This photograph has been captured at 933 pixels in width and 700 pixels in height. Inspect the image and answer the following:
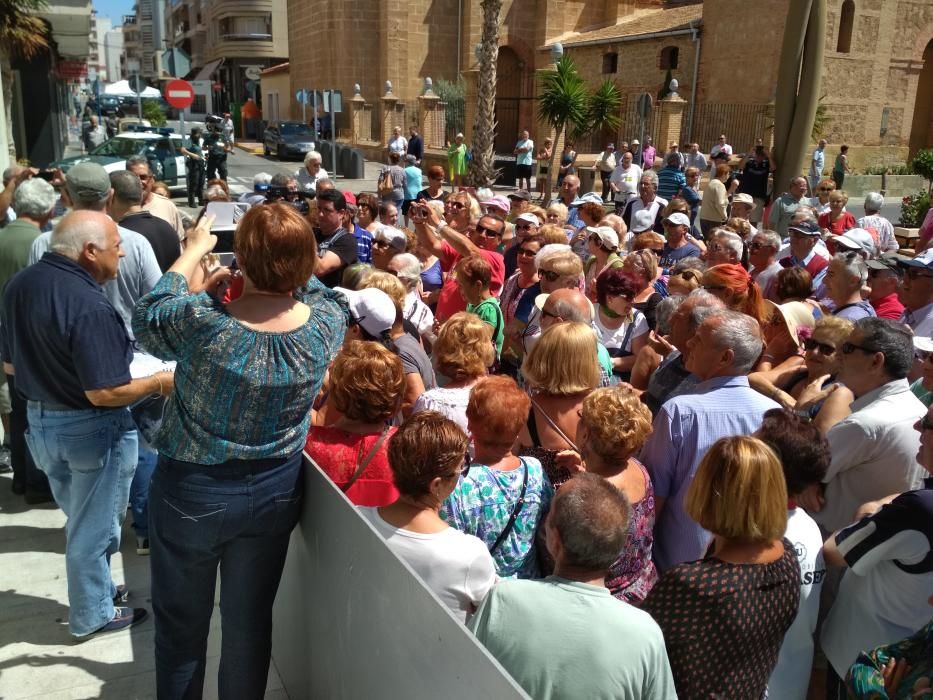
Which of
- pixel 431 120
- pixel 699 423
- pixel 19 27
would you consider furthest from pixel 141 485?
pixel 431 120

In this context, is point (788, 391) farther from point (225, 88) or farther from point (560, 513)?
point (225, 88)

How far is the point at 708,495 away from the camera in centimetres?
224

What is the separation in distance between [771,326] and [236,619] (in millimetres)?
3303

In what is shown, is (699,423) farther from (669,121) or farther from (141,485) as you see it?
(669,121)

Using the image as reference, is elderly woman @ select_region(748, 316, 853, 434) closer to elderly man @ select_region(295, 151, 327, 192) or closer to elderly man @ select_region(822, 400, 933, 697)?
elderly man @ select_region(822, 400, 933, 697)

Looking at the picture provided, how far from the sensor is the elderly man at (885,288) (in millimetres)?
4980

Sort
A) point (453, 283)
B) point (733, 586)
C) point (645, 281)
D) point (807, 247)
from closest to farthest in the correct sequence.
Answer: point (733, 586) → point (645, 281) → point (453, 283) → point (807, 247)

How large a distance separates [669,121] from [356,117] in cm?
1593

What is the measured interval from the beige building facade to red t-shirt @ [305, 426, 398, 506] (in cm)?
2267

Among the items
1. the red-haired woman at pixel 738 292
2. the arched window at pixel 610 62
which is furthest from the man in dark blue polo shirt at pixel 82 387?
the arched window at pixel 610 62

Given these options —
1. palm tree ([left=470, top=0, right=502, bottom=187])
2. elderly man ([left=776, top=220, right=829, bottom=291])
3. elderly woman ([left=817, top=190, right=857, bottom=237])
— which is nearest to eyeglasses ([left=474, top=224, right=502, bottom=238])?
elderly man ([left=776, top=220, right=829, bottom=291])

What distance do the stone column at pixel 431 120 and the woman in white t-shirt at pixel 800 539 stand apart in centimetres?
2750

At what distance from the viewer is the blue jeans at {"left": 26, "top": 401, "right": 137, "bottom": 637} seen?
317cm

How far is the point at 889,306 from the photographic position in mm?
5062
